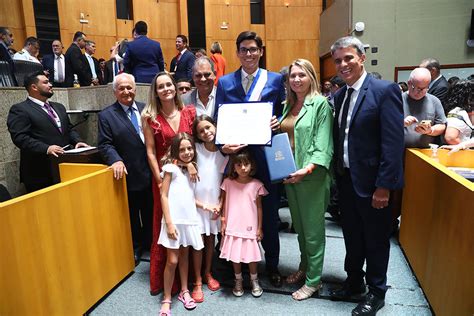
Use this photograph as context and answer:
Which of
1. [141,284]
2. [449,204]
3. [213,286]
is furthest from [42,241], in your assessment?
[449,204]

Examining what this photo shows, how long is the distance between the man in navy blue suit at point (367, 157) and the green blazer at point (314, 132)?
2.7 inches

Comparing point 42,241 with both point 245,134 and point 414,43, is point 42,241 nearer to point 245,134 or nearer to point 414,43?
point 245,134

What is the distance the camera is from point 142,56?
14.2 ft

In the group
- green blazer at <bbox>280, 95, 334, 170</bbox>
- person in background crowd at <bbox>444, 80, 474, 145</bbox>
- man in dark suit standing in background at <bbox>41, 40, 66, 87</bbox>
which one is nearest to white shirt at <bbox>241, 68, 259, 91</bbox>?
green blazer at <bbox>280, 95, 334, 170</bbox>

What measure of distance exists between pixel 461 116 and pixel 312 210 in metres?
1.42

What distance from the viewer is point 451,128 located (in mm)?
2516

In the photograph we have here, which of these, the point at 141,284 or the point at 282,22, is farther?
the point at 282,22

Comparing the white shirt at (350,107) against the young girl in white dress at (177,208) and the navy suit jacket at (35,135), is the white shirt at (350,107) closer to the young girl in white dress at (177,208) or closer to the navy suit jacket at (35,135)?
the young girl in white dress at (177,208)

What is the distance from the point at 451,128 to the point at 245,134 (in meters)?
1.65

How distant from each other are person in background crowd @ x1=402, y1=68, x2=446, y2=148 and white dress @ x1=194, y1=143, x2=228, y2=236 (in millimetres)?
1512

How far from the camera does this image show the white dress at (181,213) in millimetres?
2137

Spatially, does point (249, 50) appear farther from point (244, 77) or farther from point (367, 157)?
point (367, 157)

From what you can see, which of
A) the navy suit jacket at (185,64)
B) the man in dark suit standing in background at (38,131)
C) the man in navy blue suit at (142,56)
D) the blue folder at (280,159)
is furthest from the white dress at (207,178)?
the navy suit jacket at (185,64)

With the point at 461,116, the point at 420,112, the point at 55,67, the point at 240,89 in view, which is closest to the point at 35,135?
the point at 240,89
